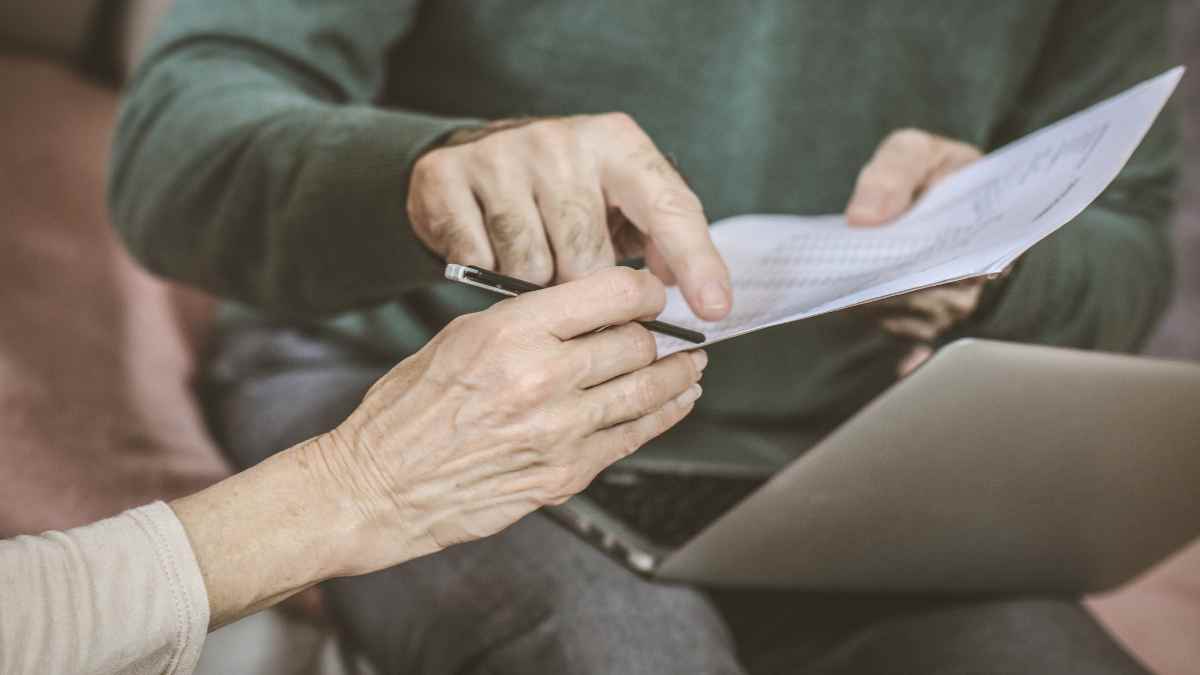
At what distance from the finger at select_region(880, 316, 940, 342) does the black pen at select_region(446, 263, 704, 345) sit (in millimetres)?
331

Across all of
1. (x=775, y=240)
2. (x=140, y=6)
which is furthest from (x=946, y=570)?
(x=140, y=6)

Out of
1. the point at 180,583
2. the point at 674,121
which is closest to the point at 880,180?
the point at 674,121

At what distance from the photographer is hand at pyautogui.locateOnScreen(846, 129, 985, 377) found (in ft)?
1.84

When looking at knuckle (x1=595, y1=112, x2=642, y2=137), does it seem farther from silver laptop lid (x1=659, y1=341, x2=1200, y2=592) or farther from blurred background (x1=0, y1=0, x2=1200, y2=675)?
blurred background (x1=0, y1=0, x2=1200, y2=675)

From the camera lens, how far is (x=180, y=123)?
60 cm

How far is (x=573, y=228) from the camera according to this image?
0.42m

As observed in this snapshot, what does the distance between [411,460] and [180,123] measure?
0.36 meters

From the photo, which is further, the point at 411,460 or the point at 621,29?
the point at 621,29

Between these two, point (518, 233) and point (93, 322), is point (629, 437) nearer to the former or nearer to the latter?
point (518, 233)

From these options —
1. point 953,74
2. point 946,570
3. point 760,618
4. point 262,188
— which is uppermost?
point 953,74

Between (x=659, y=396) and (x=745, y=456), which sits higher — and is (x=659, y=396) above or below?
above

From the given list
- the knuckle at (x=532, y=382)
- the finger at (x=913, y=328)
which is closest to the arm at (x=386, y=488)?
the knuckle at (x=532, y=382)

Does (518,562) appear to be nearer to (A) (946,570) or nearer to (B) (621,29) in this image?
(A) (946,570)

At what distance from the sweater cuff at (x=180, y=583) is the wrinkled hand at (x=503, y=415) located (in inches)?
2.4
